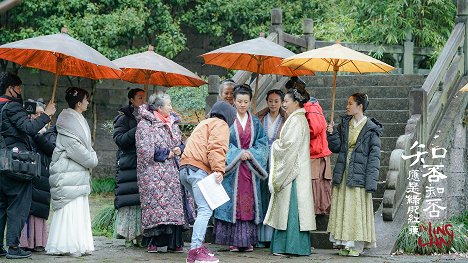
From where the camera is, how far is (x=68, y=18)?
18.7 metres

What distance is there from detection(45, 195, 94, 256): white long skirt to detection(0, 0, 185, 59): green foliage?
8.67 metres

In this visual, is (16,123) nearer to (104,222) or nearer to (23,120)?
(23,120)

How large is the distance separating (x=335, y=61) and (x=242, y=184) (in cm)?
191

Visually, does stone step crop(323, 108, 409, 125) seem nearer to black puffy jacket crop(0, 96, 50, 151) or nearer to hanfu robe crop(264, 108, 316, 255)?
hanfu robe crop(264, 108, 316, 255)

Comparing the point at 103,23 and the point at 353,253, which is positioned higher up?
the point at 103,23

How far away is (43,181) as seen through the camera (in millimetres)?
10391

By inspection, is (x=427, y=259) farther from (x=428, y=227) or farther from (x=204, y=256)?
(x=204, y=256)

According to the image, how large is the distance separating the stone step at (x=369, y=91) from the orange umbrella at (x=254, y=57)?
104 inches

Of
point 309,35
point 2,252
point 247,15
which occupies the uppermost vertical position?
point 247,15

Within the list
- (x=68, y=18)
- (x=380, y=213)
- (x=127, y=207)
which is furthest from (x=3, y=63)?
(x=380, y=213)

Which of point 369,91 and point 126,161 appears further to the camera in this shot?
point 369,91

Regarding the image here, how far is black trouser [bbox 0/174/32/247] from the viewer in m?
9.60

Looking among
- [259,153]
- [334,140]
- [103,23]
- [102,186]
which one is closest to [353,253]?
[334,140]

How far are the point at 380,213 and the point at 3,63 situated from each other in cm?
1061
